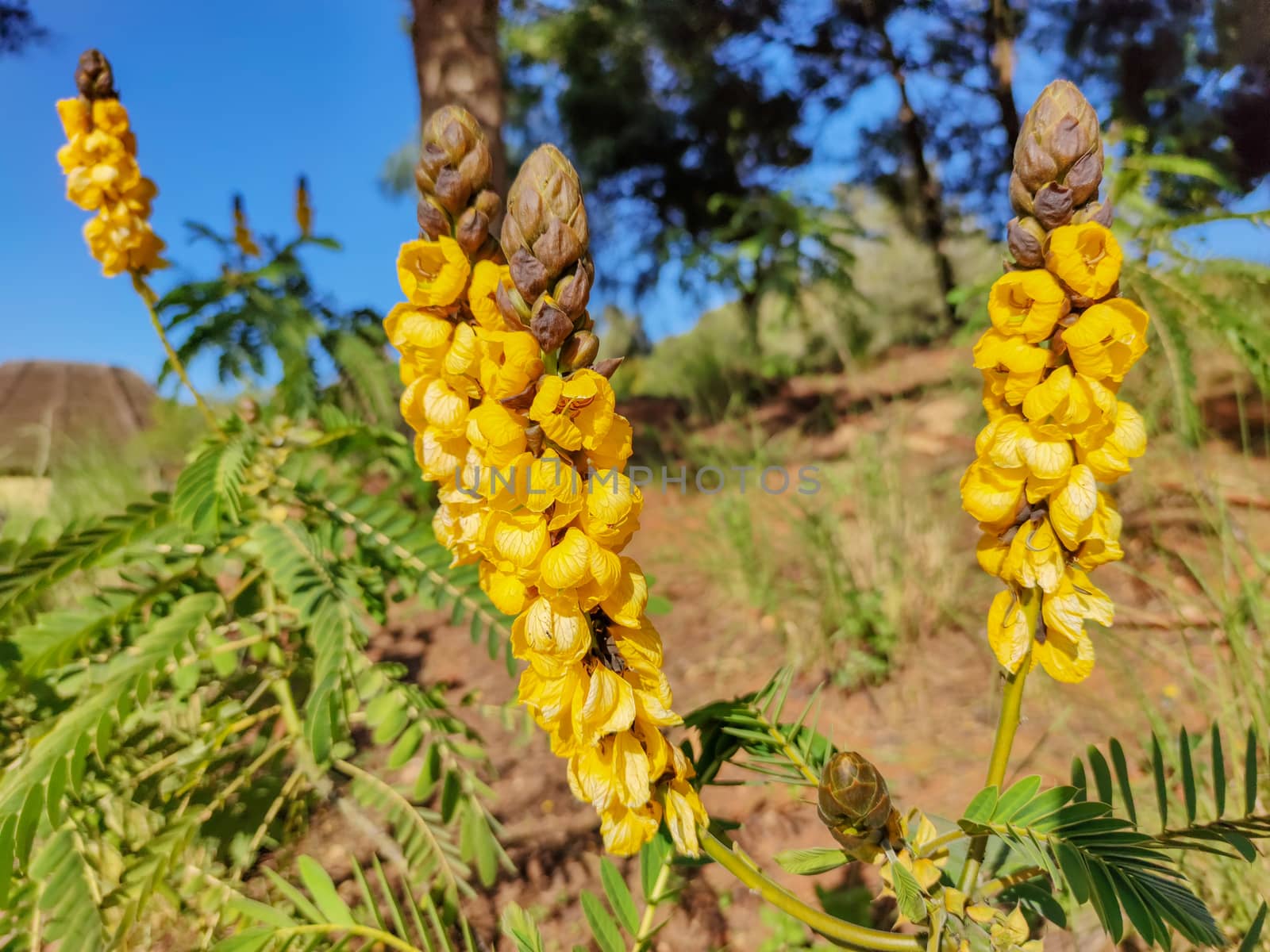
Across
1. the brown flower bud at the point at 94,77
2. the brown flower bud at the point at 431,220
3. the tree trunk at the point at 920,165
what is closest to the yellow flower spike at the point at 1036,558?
the brown flower bud at the point at 431,220

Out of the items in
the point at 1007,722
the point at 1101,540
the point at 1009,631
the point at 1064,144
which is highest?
the point at 1064,144

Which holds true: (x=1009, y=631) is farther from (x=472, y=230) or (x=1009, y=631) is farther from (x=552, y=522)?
(x=472, y=230)

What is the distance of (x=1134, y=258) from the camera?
2.28 metres

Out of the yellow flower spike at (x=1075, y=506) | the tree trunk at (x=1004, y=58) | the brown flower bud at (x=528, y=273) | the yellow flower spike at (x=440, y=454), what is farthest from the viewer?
the tree trunk at (x=1004, y=58)

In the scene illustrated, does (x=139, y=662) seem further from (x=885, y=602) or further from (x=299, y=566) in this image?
(x=885, y=602)

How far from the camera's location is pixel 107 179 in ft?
5.57

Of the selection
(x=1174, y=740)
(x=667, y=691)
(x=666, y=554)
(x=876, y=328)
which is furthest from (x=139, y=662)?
(x=876, y=328)

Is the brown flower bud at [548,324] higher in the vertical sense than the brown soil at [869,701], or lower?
higher

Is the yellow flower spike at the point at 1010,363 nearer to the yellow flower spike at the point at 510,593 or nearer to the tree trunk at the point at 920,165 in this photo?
the yellow flower spike at the point at 510,593

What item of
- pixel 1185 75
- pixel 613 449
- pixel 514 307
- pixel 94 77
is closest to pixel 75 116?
pixel 94 77

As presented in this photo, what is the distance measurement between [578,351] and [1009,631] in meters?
0.59

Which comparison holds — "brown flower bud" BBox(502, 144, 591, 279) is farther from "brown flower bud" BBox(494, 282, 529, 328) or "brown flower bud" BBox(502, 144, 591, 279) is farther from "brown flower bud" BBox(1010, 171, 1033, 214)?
"brown flower bud" BBox(1010, 171, 1033, 214)

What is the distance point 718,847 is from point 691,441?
398 cm

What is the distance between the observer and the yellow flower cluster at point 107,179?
5.48 feet
